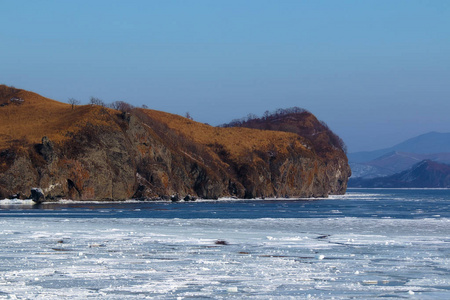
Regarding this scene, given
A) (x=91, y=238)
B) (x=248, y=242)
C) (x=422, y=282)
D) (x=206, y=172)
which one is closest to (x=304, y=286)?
(x=422, y=282)

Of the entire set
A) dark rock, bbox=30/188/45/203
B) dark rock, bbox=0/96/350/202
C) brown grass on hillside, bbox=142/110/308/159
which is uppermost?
brown grass on hillside, bbox=142/110/308/159

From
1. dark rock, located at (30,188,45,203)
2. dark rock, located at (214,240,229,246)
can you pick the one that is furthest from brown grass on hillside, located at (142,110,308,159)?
dark rock, located at (214,240,229,246)

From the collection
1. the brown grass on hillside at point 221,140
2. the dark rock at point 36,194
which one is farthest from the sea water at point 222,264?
the brown grass on hillside at point 221,140

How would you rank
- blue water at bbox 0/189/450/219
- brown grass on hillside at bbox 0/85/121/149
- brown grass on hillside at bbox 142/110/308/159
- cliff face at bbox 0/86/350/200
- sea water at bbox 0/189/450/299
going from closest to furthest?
sea water at bbox 0/189/450/299 → blue water at bbox 0/189/450/219 → cliff face at bbox 0/86/350/200 → brown grass on hillside at bbox 0/85/121/149 → brown grass on hillside at bbox 142/110/308/159

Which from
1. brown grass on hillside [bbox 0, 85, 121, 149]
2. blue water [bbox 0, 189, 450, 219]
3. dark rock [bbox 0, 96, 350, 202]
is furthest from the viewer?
brown grass on hillside [bbox 0, 85, 121, 149]

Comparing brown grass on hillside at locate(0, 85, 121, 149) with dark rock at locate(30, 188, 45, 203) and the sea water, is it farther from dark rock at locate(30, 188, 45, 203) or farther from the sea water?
the sea water

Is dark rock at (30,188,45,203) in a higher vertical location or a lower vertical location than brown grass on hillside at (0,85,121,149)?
lower

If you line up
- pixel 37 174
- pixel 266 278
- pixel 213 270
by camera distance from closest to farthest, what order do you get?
pixel 266 278, pixel 213 270, pixel 37 174

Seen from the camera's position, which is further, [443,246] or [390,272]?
[443,246]

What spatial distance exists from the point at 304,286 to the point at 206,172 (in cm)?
13629

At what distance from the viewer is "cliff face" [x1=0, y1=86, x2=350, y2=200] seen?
11944 cm

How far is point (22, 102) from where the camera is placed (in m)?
169

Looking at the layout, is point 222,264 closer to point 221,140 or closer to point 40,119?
point 40,119

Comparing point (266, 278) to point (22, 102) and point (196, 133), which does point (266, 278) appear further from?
point (196, 133)
